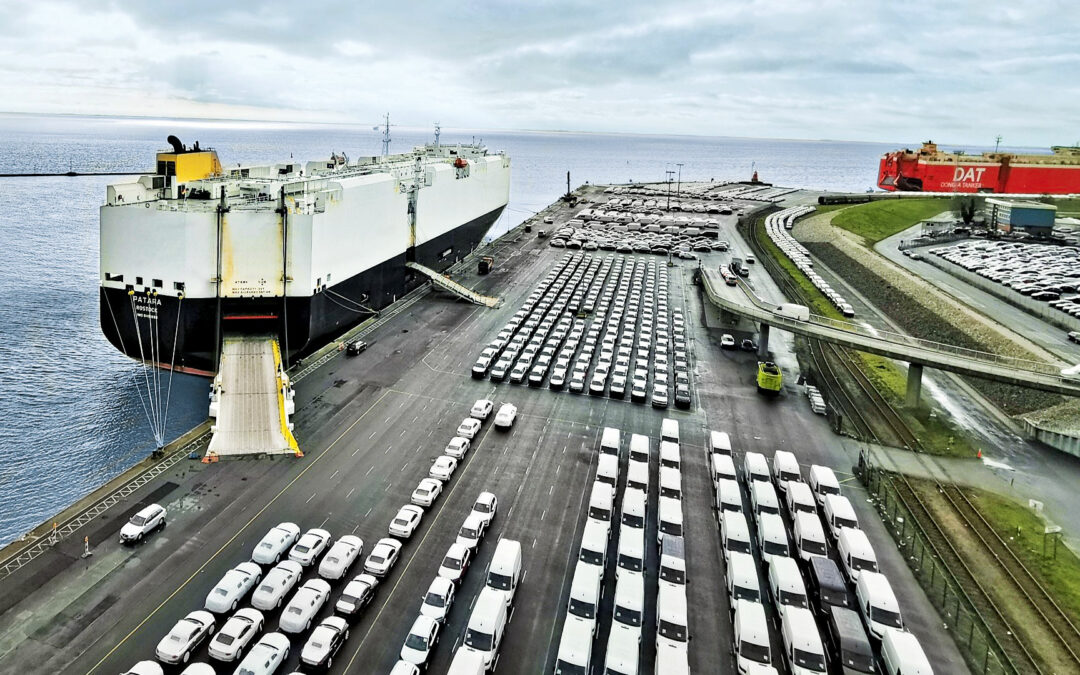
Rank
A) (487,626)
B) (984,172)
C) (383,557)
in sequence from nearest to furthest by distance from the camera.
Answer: (487,626) → (383,557) → (984,172)

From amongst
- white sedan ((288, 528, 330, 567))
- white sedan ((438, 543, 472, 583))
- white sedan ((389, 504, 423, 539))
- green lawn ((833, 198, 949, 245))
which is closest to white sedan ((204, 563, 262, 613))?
white sedan ((288, 528, 330, 567))

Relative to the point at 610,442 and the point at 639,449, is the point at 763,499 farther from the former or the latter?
the point at 610,442

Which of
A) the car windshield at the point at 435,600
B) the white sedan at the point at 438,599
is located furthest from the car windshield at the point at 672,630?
the car windshield at the point at 435,600

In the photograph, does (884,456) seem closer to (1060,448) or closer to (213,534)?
(1060,448)

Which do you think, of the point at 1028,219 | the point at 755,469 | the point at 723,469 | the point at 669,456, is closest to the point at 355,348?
the point at 669,456

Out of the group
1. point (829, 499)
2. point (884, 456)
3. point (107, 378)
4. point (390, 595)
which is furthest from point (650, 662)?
point (107, 378)

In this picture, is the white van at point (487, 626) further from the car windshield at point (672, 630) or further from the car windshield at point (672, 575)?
the car windshield at point (672, 575)
